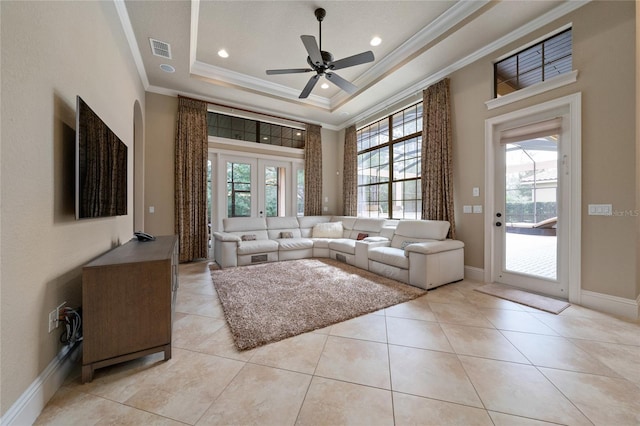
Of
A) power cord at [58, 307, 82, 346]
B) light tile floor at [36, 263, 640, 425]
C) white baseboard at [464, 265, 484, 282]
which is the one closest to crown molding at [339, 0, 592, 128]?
white baseboard at [464, 265, 484, 282]

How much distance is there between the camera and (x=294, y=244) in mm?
4742

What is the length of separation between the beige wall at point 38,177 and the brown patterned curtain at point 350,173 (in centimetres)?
482

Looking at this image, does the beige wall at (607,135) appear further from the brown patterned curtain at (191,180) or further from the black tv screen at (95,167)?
the brown patterned curtain at (191,180)

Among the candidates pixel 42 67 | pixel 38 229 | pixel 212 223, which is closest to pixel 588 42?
pixel 42 67

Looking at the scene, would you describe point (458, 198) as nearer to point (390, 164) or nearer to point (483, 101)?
point (483, 101)

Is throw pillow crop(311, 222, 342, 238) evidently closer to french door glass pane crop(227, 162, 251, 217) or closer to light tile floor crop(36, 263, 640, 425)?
french door glass pane crop(227, 162, 251, 217)

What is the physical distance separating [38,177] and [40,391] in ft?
3.66

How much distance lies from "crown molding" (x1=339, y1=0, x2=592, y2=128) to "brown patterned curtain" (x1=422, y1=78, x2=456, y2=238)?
0.17 m

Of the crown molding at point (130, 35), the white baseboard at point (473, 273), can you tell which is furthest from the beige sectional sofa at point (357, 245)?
the crown molding at point (130, 35)

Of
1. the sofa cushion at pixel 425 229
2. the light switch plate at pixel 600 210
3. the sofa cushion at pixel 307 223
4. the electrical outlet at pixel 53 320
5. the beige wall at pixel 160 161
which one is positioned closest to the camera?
the electrical outlet at pixel 53 320

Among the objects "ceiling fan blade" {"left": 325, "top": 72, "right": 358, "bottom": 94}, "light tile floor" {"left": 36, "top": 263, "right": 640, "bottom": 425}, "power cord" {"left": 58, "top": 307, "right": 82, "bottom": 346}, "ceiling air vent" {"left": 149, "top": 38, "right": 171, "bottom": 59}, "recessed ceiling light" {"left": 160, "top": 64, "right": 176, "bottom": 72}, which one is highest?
"recessed ceiling light" {"left": 160, "top": 64, "right": 176, "bottom": 72}

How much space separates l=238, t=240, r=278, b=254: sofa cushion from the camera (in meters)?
4.26

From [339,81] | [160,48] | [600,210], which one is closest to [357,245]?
[339,81]

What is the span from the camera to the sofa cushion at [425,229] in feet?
11.9
